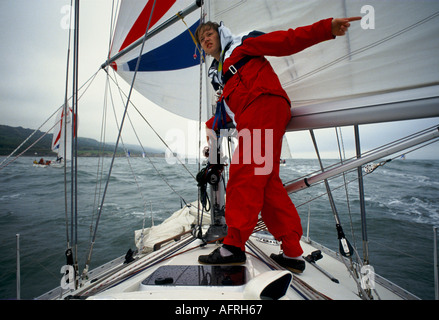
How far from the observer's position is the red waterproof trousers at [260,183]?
0.74 m

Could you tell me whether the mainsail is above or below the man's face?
below

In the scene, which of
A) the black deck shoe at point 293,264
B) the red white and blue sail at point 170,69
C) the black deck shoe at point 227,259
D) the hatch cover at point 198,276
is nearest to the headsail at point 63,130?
the hatch cover at point 198,276

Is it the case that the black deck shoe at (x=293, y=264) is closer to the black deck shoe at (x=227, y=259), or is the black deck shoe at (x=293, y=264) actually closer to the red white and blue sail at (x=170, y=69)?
the black deck shoe at (x=227, y=259)

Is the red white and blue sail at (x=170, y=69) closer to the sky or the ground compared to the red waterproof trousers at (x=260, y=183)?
closer to the sky

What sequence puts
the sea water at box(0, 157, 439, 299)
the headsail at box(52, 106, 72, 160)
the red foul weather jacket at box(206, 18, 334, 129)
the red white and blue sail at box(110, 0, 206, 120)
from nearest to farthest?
the red foul weather jacket at box(206, 18, 334, 129) → the headsail at box(52, 106, 72, 160) → the sea water at box(0, 157, 439, 299) → the red white and blue sail at box(110, 0, 206, 120)

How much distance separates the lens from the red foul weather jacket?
0.70 m

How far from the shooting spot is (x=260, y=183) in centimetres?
75

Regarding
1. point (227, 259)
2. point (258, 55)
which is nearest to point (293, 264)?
point (227, 259)

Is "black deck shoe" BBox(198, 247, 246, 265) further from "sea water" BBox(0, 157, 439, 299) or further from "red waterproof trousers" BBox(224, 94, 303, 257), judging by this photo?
"sea water" BBox(0, 157, 439, 299)

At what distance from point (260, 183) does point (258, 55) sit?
60cm

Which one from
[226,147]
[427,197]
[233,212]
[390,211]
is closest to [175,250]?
[233,212]

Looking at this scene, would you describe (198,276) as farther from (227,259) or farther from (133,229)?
(133,229)

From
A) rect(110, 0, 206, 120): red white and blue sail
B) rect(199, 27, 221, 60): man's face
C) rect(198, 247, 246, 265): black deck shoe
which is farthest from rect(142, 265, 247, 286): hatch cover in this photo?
rect(110, 0, 206, 120): red white and blue sail

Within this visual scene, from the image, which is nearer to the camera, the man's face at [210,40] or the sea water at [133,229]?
the man's face at [210,40]
